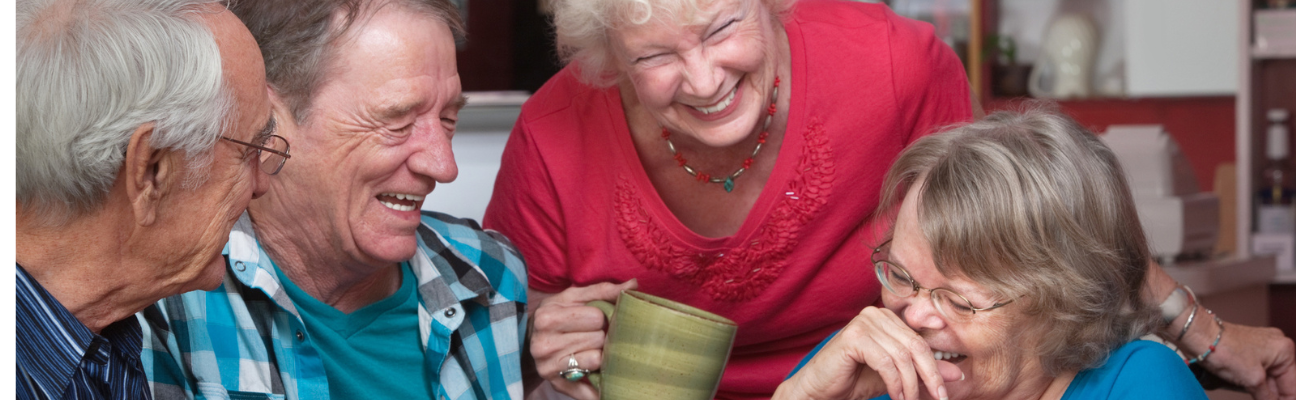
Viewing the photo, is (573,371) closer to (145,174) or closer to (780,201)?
(780,201)

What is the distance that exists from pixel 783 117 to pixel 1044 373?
642 mm

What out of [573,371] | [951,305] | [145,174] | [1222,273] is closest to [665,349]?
[573,371]

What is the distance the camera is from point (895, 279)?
1204mm

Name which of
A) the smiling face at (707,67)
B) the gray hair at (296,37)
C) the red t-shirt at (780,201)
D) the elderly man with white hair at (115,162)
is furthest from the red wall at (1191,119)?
the elderly man with white hair at (115,162)

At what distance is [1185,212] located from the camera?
223 centimetres

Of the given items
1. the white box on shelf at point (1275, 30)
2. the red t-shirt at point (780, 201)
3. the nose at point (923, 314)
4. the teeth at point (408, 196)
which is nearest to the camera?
the nose at point (923, 314)

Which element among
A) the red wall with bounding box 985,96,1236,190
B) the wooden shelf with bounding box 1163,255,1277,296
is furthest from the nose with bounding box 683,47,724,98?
the red wall with bounding box 985,96,1236,190

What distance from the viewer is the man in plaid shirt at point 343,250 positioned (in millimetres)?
1265

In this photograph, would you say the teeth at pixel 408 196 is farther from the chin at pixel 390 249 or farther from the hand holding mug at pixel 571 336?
the hand holding mug at pixel 571 336

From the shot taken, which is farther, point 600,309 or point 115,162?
point 600,309

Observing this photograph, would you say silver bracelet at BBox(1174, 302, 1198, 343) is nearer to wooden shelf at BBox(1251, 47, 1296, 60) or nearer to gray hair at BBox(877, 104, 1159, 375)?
gray hair at BBox(877, 104, 1159, 375)

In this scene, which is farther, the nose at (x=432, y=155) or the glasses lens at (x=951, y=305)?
the nose at (x=432, y=155)

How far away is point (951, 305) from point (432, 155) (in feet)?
2.19

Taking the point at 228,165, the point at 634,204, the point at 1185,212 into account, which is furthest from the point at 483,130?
the point at 1185,212
